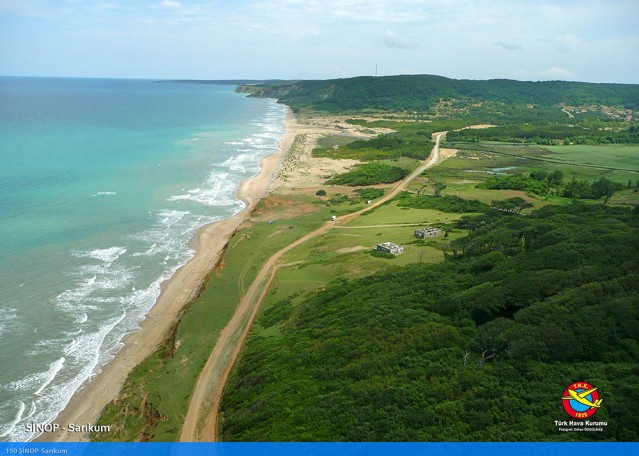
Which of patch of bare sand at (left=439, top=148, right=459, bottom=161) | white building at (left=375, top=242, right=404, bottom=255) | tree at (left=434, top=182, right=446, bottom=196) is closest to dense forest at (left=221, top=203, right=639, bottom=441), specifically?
white building at (left=375, top=242, right=404, bottom=255)

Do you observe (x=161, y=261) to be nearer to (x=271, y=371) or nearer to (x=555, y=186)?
(x=271, y=371)

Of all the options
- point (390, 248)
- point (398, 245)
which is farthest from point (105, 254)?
point (398, 245)

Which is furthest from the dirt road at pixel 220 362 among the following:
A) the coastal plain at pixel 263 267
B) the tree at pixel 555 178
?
the tree at pixel 555 178

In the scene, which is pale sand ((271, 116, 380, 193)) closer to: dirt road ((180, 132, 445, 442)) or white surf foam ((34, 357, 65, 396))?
dirt road ((180, 132, 445, 442))

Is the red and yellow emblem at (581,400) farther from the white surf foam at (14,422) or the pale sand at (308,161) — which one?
the pale sand at (308,161)

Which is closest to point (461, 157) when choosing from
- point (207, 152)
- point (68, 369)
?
point (207, 152)

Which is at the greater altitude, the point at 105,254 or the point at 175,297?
the point at 105,254

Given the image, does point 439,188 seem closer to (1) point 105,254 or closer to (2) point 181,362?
(1) point 105,254
